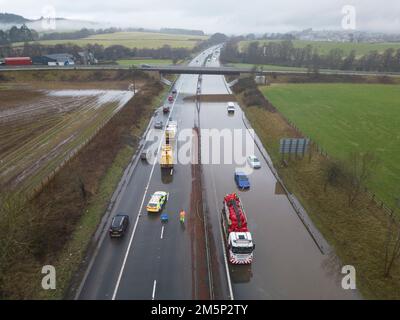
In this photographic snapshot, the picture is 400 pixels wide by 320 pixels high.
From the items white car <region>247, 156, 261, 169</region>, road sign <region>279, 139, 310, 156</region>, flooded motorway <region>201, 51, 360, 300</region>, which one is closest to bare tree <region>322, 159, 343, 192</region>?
flooded motorway <region>201, 51, 360, 300</region>

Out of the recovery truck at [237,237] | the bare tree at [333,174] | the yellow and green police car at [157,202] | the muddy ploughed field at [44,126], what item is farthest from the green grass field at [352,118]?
the muddy ploughed field at [44,126]

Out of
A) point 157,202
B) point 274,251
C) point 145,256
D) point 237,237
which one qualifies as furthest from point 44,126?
point 274,251

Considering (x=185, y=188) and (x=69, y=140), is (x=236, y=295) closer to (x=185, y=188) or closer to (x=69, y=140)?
(x=185, y=188)

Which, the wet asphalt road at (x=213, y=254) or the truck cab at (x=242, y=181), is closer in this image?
the wet asphalt road at (x=213, y=254)

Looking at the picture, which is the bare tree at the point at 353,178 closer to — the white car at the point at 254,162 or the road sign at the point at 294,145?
the road sign at the point at 294,145

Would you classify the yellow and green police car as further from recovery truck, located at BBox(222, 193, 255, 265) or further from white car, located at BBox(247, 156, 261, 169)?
white car, located at BBox(247, 156, 261, 169)
